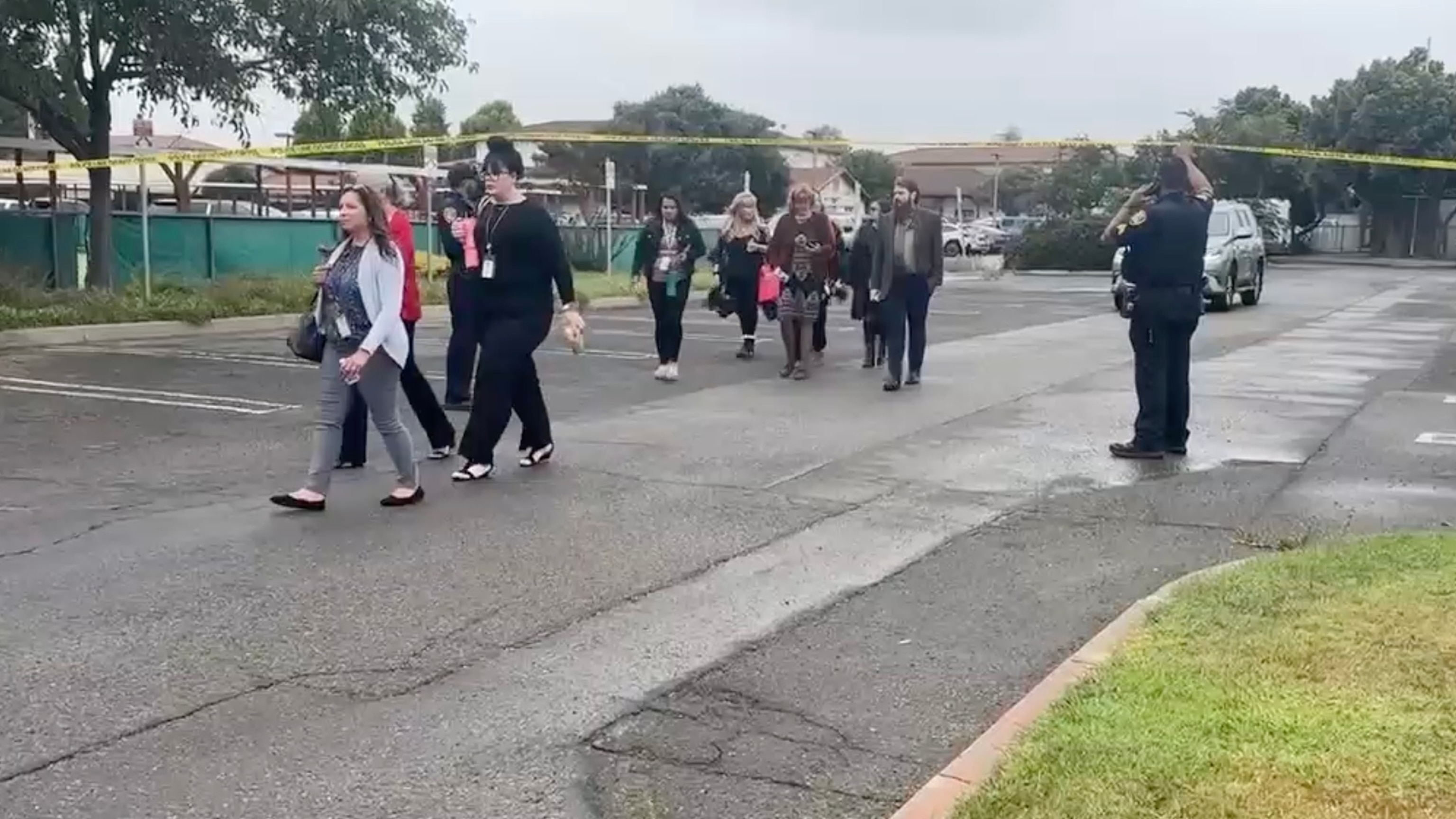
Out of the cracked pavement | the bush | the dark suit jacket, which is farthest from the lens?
the bush

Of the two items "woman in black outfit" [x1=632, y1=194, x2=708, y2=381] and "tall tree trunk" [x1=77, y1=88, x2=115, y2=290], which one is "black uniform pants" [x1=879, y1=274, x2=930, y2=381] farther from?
"tall tree trunk" [x1=77, y1=88, x2=115, y2=290]

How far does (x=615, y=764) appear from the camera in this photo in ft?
15.4

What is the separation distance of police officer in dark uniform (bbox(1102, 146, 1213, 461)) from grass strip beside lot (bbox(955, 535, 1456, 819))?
12.2 feet

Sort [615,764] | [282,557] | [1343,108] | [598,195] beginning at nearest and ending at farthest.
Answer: [615,764]
[282,557]
[1343,108]
[598,195]

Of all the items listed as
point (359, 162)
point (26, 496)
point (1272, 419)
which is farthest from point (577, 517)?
point (359, 162)

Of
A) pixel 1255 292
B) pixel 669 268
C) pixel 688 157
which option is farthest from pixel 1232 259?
pixel 688 157

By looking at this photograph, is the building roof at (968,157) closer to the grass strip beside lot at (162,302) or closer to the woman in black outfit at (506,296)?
the grass strip beside lot at (162,302)

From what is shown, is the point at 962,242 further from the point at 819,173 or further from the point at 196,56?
the point at 196,56

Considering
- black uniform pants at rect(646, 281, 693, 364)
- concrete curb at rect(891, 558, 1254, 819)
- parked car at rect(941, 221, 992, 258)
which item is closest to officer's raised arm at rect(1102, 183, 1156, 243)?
concrete curb at rect(891, 558, 1254, 819)

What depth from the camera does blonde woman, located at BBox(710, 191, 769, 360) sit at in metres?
16.3

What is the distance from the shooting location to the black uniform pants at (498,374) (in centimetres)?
910

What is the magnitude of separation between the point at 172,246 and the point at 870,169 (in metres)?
69.6

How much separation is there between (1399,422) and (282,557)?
8292 mm

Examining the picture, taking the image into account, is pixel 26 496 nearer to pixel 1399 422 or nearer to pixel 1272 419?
pixel 1272 419
